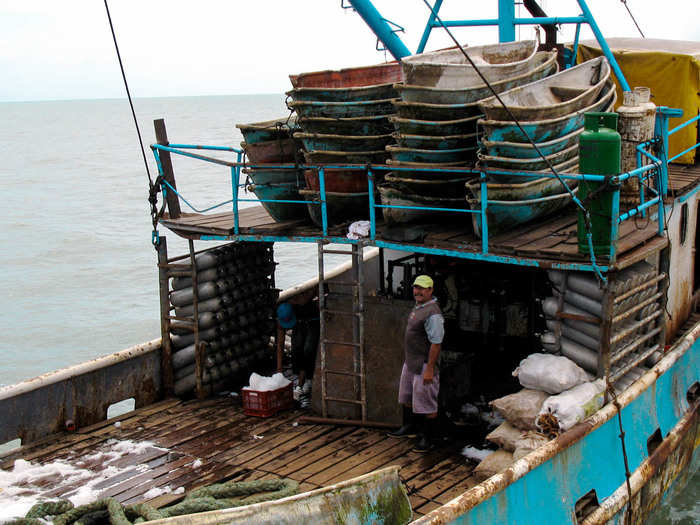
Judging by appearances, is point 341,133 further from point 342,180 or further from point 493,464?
point 493,464

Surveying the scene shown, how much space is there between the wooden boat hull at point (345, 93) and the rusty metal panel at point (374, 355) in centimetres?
221

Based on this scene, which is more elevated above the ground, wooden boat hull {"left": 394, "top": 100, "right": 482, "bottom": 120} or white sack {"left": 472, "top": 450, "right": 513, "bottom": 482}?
wooden boat hull {"left": 394, "top": 100, "right": 482, "bottom": 120}

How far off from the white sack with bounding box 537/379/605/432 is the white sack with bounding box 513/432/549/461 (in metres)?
0.10

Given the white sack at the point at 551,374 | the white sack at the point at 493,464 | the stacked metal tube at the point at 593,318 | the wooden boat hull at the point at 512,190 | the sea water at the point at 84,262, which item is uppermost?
the wooden boat hull at the point at 512,190

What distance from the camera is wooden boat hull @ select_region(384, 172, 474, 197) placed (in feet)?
29.0

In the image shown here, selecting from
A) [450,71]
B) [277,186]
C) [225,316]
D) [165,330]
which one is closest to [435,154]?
[450,71]

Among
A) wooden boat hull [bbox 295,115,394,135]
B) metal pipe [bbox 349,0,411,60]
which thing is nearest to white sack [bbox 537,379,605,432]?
wooden boat hull [bbox 295,115,394,135]

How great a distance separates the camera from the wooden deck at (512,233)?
26.2 feet

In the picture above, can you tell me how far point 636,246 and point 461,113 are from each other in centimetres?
220

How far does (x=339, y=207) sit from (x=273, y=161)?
111 cm

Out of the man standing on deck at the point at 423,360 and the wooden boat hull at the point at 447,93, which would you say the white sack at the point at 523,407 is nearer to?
the man standing on deck at the point at 423,360

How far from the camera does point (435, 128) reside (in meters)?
8.80

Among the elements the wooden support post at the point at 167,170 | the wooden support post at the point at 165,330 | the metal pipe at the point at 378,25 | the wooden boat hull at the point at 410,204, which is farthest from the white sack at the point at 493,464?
the metal pipe at the point at 378,25

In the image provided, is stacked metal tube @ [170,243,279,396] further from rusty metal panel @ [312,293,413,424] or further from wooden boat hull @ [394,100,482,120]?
wooden boat hull @ [394,100,482,120]
